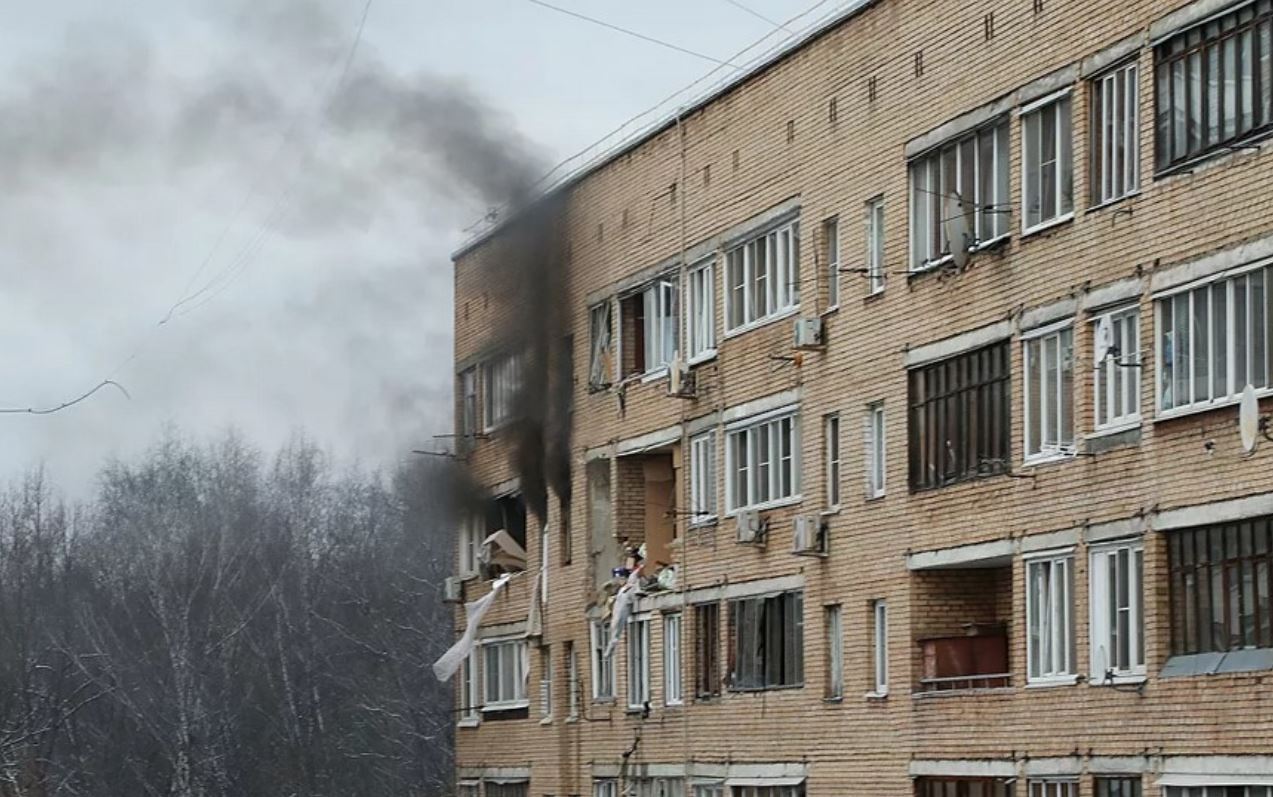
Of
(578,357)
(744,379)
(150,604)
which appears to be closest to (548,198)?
(578,357)

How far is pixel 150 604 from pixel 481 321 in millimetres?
37315

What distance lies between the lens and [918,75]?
31734mm

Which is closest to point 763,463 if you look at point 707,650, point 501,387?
point 707,650

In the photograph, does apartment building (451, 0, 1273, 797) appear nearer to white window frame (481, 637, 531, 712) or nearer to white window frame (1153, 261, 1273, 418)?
white window frame (1153, 261, 1273, 418)

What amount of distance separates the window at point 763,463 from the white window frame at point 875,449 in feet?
7.62

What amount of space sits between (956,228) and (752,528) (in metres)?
7.47

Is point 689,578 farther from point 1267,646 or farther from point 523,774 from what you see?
point 1267,646

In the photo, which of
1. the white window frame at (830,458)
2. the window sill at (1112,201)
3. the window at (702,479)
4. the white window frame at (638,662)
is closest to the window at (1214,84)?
the window sill at (1112,201)

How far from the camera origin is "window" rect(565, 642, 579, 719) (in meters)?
43.7

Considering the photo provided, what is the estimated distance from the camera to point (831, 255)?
34656 millimetres

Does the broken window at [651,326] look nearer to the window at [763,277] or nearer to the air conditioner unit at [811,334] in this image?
the window at [763,277]

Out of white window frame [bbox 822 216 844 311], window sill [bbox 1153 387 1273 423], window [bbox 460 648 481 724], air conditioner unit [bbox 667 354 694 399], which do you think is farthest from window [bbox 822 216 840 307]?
window [bbox 460 648 481 724]

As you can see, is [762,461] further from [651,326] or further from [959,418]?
[959,418]

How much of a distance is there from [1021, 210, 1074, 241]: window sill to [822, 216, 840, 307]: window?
18.5 ft
